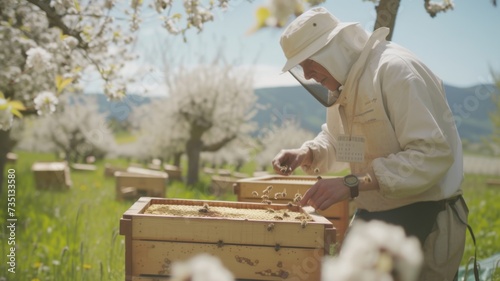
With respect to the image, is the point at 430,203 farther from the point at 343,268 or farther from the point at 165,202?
the point at 343,268

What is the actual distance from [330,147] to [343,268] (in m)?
2.93

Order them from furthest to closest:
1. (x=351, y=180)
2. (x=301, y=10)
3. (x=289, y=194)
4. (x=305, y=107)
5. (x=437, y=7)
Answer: (x=305, y=107) → (x=437, y=7) → (x=289, y=194) → (x=351, y=180) → (x=301, y=10)

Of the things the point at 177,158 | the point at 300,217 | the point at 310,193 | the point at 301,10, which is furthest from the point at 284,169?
the point at 177,158

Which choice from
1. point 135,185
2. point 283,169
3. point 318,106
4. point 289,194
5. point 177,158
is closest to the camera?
point 283,169

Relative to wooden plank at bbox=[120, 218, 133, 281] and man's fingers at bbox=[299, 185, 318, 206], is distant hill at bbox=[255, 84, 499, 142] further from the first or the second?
wooden plank at bbox=[120, 218, 133, 281]

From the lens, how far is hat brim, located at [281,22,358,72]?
2930 millimetres

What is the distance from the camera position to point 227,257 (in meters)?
2.62

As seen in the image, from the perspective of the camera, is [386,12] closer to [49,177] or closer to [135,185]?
[135,185]

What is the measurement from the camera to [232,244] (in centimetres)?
262

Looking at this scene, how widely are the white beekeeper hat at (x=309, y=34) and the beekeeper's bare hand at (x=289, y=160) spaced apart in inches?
28.0

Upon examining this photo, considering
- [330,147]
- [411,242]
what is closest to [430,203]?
[330,147]

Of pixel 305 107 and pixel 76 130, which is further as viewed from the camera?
pixel 305 107

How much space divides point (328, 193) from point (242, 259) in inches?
20.4

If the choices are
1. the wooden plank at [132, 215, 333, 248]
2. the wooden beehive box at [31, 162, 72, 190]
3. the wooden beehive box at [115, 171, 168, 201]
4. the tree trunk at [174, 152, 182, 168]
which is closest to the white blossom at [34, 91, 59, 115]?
the wooden plank at [132, 215, 333, 248]
